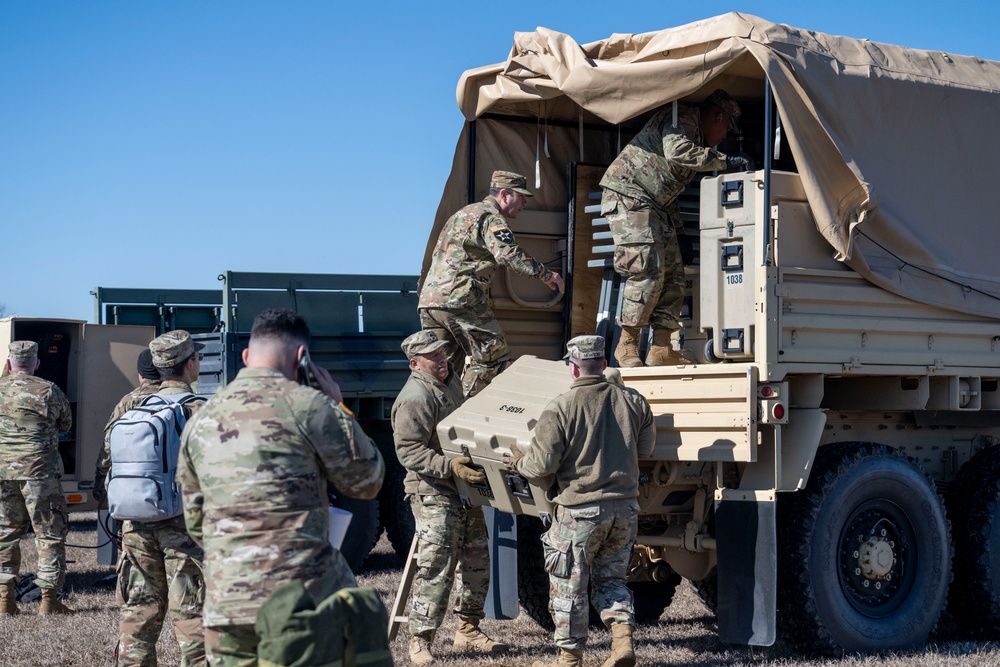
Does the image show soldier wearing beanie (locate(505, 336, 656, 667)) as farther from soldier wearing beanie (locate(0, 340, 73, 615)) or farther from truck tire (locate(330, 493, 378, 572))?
soldier wearing beanie (locate(0, 340, 73, 615))

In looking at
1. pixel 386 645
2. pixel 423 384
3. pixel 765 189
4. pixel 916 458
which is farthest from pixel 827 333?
pixel 386 645

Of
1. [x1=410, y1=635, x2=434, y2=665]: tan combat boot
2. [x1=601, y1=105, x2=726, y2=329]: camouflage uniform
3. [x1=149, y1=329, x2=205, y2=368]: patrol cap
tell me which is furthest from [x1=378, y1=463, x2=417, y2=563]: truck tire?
[x1=149, y1=329, x2=205, y2=368]: patrol cap

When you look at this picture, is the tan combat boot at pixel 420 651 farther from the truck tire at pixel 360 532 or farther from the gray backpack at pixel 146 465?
the truck tire at pixel 360 532

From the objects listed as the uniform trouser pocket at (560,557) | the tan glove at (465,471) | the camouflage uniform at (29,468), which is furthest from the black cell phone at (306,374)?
the camouflage uniform at (29,468)

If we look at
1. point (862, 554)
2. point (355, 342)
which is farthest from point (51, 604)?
point (862, 554)

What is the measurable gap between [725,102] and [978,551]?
115 inches

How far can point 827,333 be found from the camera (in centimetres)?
642

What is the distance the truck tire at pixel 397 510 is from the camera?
10078 millimetres

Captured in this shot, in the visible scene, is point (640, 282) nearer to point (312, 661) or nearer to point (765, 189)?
point (765, 189)

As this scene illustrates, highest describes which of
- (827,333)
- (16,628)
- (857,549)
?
(827,333)

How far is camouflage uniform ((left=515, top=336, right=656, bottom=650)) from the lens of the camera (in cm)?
615

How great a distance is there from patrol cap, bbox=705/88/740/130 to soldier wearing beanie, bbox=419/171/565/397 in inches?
46.3

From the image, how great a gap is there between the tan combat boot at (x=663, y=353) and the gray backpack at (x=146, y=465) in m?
2.68

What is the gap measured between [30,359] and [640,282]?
4792 millimetres
